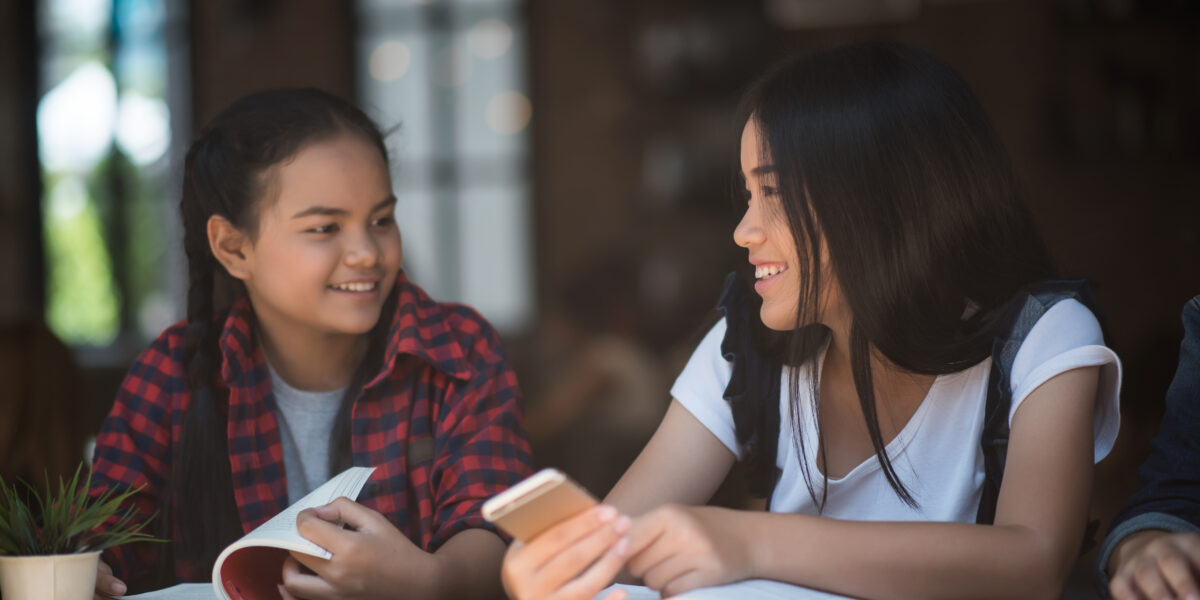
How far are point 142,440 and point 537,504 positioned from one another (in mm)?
832

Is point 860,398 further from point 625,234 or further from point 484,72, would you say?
point 484,72

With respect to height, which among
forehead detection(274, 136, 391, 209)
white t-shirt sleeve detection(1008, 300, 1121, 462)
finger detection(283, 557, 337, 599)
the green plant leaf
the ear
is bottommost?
finger detection(283, 557, 337, 599)

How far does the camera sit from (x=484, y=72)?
6074mm

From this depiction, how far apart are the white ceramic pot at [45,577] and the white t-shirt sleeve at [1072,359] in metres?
0.91

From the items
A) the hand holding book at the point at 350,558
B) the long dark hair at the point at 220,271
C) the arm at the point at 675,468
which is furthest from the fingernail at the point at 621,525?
the long dark hair at the point at 220,271

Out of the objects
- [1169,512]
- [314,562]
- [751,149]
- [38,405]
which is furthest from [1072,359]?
[38,405]

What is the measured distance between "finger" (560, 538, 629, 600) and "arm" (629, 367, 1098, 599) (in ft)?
0.10

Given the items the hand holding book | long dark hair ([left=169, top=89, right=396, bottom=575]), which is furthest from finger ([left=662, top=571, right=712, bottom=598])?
long dark hair ([left=169, top=89, right=396, bottom=575])

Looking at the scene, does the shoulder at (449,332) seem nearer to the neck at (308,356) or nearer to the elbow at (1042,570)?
the neck at (308,356)

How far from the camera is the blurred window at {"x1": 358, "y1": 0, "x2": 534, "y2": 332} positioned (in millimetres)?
5992

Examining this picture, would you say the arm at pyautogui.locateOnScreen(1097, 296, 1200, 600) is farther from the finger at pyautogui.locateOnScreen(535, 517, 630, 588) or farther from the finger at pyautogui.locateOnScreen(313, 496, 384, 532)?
the finger at pyautogui.locateOnScreen(313, 496, 384, 532)

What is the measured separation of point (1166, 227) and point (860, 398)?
159 inches

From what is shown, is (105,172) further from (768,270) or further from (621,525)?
(621,525)

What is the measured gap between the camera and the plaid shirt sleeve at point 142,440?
141cm
